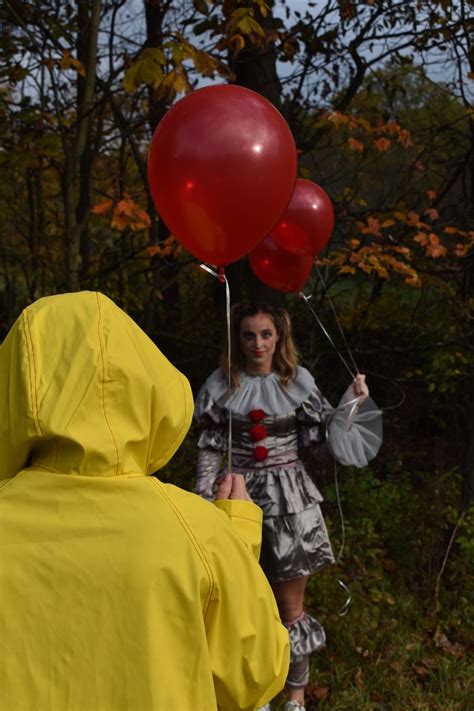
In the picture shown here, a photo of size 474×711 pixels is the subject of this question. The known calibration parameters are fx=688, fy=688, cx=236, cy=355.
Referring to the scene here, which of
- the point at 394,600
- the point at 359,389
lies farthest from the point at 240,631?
the point at 394,600

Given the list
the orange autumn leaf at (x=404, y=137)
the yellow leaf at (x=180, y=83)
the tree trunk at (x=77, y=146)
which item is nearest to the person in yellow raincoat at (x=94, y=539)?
the yellow leaf at (x=180, y=83)

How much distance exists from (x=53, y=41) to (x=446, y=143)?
283 centimetres

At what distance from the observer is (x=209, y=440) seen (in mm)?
3035

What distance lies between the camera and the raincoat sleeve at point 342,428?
9.76 ft

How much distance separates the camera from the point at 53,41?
375cm

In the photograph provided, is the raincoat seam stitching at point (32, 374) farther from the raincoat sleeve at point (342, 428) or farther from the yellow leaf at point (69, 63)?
the yellow leaf at point (69, 63)

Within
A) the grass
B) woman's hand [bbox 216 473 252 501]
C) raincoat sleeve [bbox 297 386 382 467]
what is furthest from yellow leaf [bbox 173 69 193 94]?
the grass

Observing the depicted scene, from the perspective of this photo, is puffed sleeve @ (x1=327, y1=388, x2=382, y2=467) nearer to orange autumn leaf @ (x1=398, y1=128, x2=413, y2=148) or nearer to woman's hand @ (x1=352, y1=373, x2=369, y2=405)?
woman's hand @ (x1=352, y1=373, x2=369, y2=405)

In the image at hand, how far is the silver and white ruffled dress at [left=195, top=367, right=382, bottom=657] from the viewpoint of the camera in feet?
9.72

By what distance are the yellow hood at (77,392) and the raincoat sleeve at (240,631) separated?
0.85 ft

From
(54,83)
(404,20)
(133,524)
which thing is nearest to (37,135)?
(54,83)

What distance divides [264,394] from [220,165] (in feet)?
3.98

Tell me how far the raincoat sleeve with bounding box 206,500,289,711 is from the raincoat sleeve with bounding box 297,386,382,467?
1.56 metres

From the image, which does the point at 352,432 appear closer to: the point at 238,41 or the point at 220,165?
the point at 220,165
